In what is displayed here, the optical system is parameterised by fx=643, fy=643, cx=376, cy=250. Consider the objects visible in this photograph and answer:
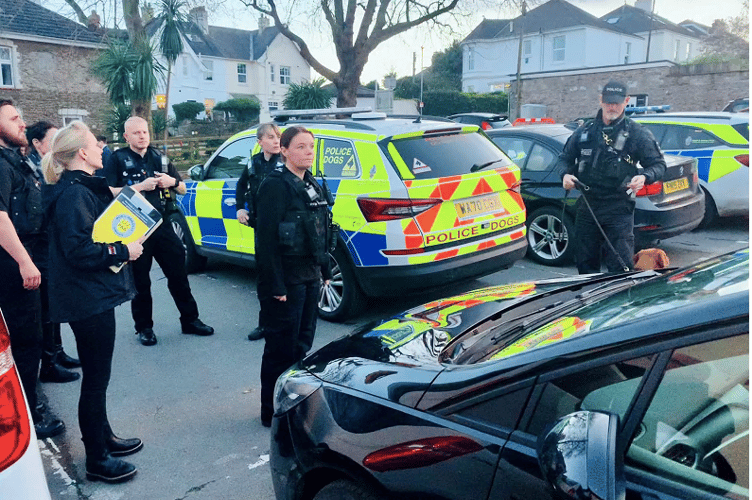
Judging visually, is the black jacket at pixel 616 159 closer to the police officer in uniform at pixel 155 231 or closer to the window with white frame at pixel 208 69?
the police officer in uniform at pixel 155 231

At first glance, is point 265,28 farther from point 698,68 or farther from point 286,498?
point 286,498

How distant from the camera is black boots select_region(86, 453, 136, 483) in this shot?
326 cm

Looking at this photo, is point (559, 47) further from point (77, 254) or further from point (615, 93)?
point (77, 254)

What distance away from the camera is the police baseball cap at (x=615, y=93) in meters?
4.73

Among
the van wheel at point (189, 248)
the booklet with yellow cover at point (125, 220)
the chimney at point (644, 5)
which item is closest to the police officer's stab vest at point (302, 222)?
the booklet with yellow cover at point (125, 220)

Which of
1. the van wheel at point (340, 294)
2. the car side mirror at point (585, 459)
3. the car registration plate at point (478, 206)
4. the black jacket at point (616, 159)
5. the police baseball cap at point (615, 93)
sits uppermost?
the police baseball cap at point (615, 93)

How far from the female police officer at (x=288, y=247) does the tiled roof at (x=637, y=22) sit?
172 ft

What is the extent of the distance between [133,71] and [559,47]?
115ft

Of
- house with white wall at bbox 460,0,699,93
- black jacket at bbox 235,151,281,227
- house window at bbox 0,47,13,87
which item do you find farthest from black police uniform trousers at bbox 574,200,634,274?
house with white wall at bbox 460,0,699,93

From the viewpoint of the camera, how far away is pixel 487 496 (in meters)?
1.72

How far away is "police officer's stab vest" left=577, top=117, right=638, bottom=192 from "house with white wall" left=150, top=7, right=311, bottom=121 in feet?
137

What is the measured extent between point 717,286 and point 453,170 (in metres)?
3.62

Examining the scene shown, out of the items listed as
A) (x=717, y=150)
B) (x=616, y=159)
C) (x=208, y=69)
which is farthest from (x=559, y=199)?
(x=208, y=69)

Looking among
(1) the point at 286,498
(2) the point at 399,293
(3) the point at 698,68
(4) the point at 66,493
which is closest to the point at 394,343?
(1) the point at 286,498
